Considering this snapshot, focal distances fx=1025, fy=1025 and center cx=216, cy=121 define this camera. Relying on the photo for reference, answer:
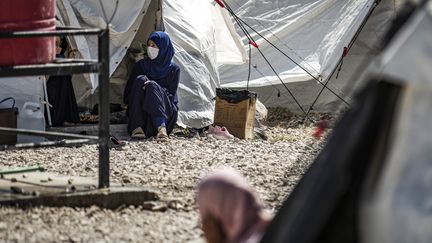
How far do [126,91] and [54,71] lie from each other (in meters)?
5.24

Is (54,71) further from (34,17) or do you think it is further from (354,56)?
(354,56)

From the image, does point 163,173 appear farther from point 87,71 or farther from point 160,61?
point 160,61

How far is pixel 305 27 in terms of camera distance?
1382cm

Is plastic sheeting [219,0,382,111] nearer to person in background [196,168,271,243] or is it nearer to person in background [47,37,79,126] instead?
person in background [47,37,79,126]

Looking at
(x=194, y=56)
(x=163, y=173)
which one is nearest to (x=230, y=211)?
(x=163, y=173)

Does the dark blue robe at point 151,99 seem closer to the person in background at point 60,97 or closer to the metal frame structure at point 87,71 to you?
the person in background at point 60,97

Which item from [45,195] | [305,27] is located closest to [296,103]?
Result: [305,27]

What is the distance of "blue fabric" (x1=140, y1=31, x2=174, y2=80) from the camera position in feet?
36.6

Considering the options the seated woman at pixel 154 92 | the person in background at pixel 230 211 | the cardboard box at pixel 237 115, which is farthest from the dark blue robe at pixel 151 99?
the person in background at pixel 230 211

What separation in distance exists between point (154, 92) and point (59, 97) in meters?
1.07

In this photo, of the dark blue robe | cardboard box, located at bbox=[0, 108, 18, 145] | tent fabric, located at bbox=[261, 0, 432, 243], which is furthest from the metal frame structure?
the dark blue robe

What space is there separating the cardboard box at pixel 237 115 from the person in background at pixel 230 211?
722 cm

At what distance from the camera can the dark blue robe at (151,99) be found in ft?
36.0

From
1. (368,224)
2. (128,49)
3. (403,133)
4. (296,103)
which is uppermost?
(403,133)
